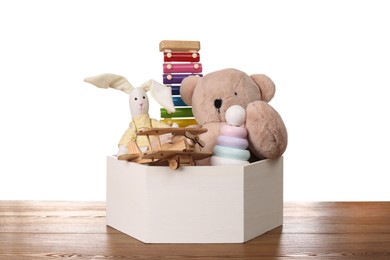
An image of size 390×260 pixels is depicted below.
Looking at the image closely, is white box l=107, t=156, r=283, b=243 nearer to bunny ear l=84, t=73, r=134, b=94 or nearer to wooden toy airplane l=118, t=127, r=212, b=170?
wooden toy airplane l=118, t=127, r=212, b=170

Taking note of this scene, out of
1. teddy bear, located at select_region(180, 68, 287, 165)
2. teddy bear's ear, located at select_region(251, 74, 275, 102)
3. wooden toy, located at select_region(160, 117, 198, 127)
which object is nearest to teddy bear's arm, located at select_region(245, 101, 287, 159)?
teddy bear, located at select_region(180, 68, 287, 165)

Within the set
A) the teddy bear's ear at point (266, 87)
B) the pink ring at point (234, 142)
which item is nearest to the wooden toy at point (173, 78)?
the teddy bear's ear at point (266, 87)

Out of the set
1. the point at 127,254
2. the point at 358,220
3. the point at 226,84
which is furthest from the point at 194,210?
the point at 358,220

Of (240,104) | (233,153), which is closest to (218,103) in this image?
(240,104)

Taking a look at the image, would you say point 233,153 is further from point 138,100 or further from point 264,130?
point 138,100

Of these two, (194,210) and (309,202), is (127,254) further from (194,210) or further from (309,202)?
(309,202)

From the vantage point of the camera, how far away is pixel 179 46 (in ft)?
6.66

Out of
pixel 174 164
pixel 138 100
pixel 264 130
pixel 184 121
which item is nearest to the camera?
pixel 174 164

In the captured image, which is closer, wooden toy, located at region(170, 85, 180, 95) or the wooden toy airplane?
the wooden toy airplane

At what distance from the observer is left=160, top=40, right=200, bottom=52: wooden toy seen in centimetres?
203

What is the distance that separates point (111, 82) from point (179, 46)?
25 cm

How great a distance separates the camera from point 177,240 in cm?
166

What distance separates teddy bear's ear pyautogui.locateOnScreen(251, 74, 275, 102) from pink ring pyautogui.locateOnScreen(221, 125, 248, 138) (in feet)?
0.58

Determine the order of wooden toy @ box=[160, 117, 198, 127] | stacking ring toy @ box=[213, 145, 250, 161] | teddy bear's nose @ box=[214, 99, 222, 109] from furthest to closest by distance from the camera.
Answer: wooden toy @ box=[160, 117, 198, 127] < teddy bear's nose @ box=[214, 99, 222, 109] < stacking ring toy @ box=[213, 145, 250, 161]
